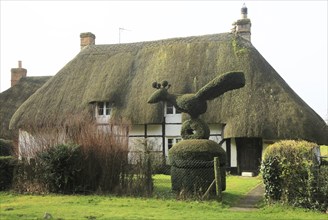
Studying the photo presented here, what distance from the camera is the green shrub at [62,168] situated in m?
13.8

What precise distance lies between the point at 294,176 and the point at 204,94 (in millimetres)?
4314

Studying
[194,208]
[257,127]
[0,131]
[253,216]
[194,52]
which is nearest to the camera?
[253,216]

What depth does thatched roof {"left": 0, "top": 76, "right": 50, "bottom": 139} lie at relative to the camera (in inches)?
1161

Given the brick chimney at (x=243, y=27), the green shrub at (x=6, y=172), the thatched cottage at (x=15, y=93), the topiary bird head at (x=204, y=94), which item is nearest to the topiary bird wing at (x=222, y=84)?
the topiary bird head at (x=204, y=94)

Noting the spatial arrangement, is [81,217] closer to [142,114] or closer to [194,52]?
[142,114]

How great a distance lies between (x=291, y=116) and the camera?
20.9 meters

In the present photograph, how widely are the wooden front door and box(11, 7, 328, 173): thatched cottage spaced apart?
52 mm

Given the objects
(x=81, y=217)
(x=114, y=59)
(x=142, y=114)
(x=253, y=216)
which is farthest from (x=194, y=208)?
(x=114, y=59)

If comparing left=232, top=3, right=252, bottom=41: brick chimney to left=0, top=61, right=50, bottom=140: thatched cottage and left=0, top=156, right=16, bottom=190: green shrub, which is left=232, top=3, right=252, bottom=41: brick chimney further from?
left=0, top=156, right=16, bottom=190: green shrub

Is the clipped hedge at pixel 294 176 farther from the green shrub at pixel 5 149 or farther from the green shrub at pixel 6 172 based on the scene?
the green shrub at pixel 5 149

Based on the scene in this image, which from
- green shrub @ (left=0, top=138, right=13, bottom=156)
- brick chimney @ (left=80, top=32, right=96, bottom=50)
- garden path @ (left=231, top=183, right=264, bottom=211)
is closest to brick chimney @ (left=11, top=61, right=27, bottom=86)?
brick chimney @ (left=80, top=32, right=96, bottom=50)

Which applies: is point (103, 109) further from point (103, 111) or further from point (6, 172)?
point (6, 172)

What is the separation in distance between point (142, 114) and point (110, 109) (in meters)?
2.44

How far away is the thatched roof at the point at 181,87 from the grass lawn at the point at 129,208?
830cm
